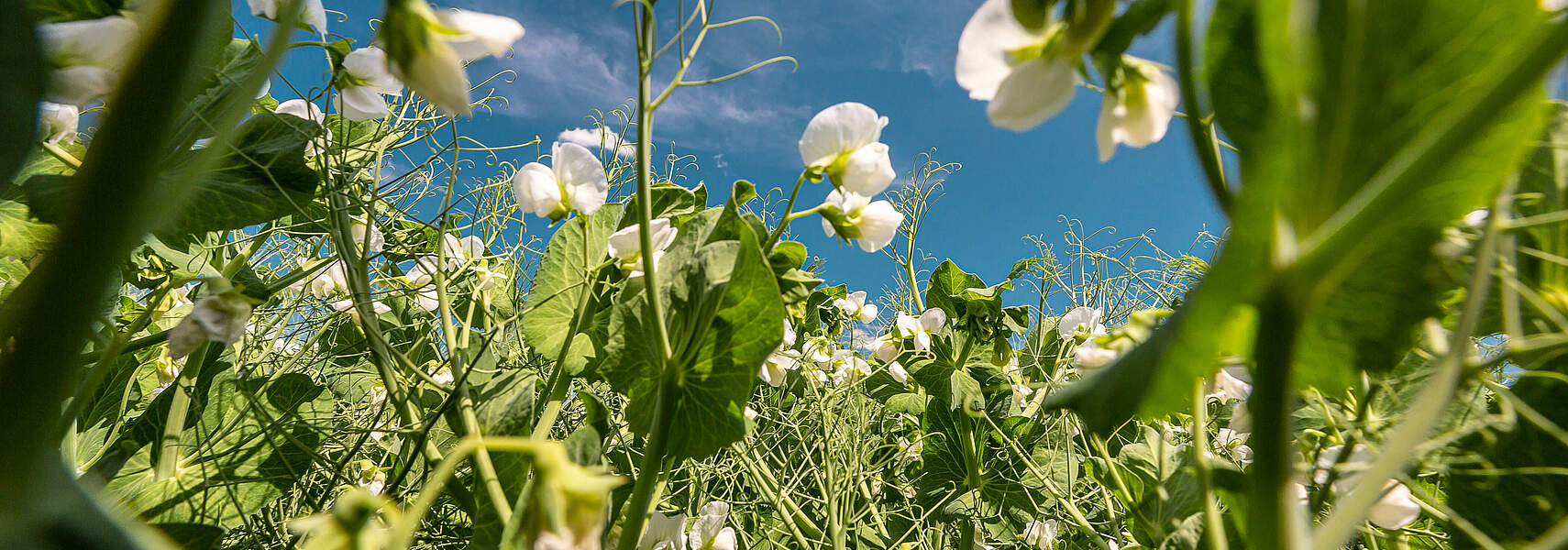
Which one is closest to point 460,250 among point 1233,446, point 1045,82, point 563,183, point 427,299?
point 427,299

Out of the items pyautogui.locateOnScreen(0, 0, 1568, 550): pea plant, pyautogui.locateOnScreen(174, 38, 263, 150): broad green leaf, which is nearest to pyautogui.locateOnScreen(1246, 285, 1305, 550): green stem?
pyautogui.locateOnScreen(0, 0, 1568, 550): pea plant

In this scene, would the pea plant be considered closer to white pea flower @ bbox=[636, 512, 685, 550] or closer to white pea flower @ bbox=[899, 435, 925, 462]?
white pea flower @ bbox=[636, 512, 685, 550]

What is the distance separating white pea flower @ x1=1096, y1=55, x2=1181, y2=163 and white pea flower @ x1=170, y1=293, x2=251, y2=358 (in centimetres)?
51

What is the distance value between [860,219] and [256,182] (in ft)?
1.57

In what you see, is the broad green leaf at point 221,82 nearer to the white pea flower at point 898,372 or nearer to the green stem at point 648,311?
the green stem at point 648,311

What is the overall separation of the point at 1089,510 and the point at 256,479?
3.56ft

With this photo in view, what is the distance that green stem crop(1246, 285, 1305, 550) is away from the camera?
20 centimetres

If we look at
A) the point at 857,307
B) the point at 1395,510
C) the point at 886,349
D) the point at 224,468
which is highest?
the point at 857,307

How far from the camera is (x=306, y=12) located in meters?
0.50

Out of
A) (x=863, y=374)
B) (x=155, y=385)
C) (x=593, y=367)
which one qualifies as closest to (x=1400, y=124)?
(x=593, y=367)

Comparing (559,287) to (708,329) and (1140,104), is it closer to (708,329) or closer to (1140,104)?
(708,329)

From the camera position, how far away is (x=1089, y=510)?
1074mm

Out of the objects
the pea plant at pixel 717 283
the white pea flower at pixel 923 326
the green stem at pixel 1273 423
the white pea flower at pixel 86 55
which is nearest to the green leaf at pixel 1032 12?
the pea plant at pixel 717 283

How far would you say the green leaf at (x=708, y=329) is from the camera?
1.34 feet
